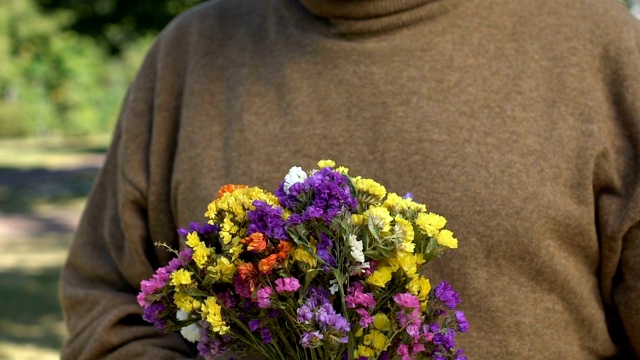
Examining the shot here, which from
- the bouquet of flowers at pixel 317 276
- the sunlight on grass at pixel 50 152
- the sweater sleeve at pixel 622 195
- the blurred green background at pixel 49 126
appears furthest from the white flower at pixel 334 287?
the sunlight on grass at pixel 50 152

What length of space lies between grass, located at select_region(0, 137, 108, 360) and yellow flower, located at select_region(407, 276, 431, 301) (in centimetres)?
677

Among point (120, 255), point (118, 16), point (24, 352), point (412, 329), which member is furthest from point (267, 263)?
point (118, 16)

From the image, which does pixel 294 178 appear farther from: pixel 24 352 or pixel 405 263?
pixel 24 352

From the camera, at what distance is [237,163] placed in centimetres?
222

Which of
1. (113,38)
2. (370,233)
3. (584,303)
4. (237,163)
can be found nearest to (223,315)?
(370,233)

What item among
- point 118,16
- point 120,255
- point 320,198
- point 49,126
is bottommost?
point 49,126

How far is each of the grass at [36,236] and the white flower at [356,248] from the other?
681 cm

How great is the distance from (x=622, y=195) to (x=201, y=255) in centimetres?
94

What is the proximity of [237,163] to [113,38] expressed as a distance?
12266mm

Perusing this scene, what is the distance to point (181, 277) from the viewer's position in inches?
60.1

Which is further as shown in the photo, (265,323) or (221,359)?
(221,359)

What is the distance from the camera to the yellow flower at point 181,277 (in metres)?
1.52

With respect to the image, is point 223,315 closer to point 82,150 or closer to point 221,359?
point 221,359

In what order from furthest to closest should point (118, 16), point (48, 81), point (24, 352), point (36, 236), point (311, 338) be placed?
1. point (48, 81)
2. point (36, 236)
3. point (118, 16)
4. point (24, 352)
5. point (311, 338)
